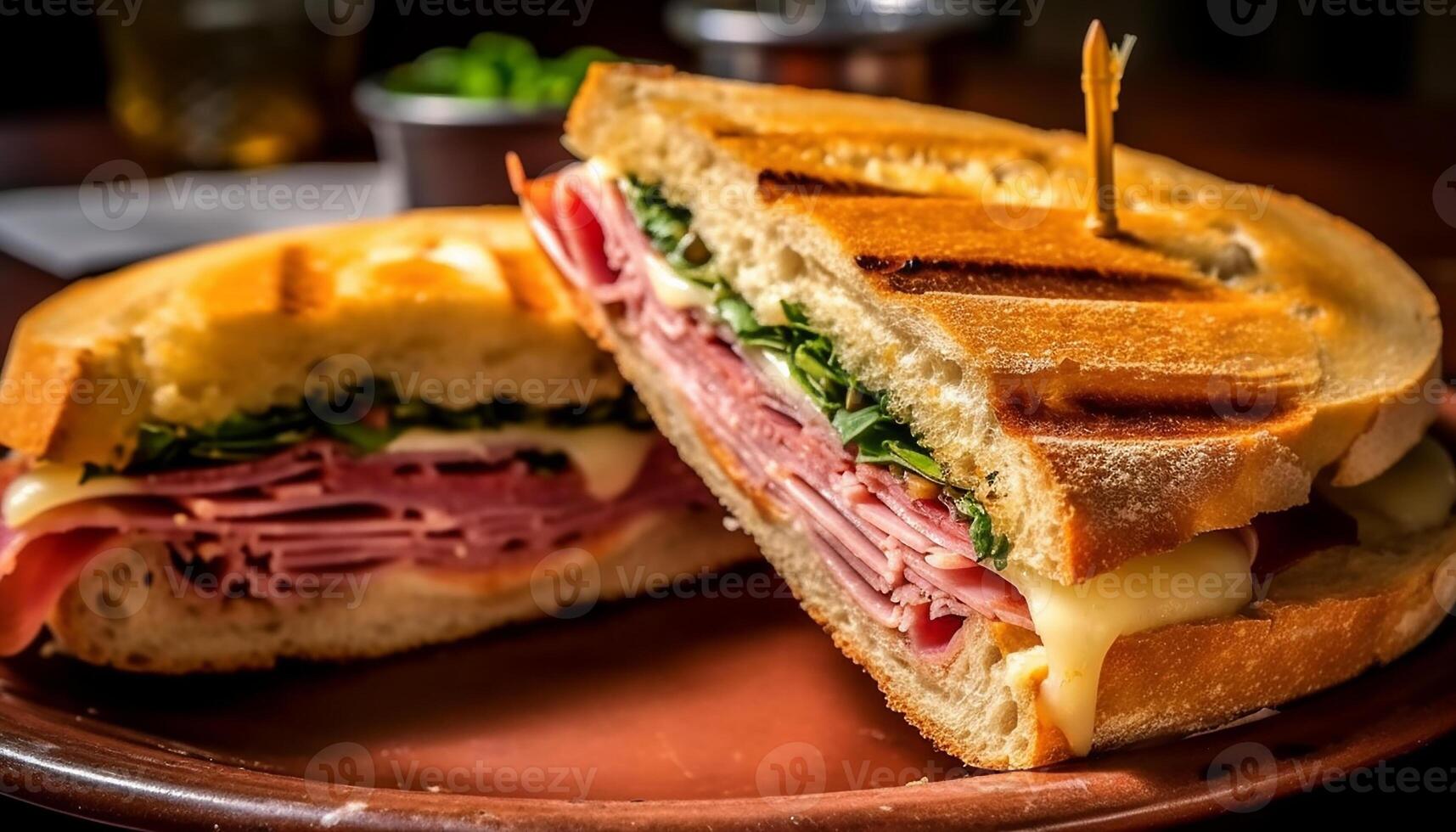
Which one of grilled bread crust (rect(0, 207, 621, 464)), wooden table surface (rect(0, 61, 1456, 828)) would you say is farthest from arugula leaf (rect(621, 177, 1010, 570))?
wooden table surface (rect(0, 61, 1456, 828))

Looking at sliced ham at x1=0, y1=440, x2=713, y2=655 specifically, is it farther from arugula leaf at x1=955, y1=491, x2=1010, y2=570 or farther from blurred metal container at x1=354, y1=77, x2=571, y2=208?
blurred metal container at x1=354, y1=77, x2=571, y2=208

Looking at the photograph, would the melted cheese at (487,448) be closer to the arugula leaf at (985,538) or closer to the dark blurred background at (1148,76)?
the arugula leaf at (985,538)

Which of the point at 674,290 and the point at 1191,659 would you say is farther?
the point at 674,290

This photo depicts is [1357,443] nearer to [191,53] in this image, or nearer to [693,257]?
[693,257]

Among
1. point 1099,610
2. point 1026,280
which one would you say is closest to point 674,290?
point 1026,280

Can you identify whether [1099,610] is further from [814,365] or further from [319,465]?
[319,465]

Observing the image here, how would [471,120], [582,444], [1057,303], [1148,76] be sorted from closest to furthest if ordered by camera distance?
[1057,303] → [582,444] → [471,120] → [1148,76]
